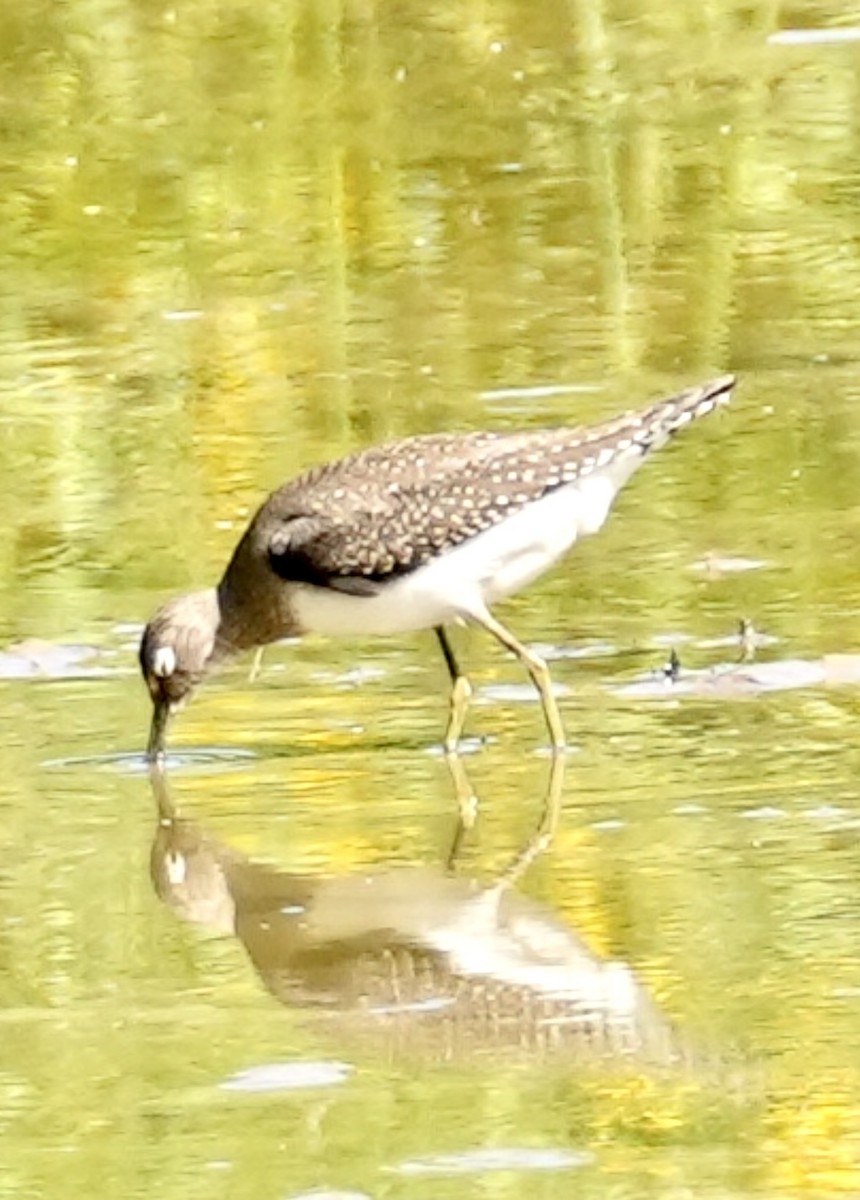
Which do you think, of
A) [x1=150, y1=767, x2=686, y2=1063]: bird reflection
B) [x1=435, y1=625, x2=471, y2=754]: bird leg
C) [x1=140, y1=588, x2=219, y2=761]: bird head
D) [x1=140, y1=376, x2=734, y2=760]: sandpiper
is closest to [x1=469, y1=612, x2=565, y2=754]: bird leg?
[x1=140, y1=376, x2=734, y2=760]: sandpiper

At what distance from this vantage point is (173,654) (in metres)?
7.88

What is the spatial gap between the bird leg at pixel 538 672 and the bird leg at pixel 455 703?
0.11m

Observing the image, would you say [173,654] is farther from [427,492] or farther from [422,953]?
[422,953]

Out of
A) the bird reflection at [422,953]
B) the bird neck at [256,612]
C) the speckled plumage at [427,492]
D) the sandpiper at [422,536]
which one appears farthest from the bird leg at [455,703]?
the bird reflection at [422,953]

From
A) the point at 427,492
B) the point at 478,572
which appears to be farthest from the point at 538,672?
the point at 427,492

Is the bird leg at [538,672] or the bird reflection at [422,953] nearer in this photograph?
the bird reflection at [422,953]

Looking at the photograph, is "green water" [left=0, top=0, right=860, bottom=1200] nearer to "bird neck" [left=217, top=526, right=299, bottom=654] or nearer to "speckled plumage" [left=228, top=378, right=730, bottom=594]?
"bird neck" [left=217, top=526, right=299, bottom=654]

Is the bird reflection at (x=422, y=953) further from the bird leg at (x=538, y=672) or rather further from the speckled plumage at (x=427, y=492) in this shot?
the speckled plumage at (x=427, y=492)

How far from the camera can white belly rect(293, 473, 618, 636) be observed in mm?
7891

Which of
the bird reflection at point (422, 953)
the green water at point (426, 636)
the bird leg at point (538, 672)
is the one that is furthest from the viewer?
the bird leg at point (538, 672)

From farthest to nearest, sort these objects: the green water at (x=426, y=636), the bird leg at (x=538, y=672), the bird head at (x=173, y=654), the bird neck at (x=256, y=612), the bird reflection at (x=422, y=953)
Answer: the bird neck at (x=256, y=612) → the bird head at (x=173, y=654) → the bird leg at (x=538, y=672) → the bird reflection at (x=422, y=953) → the green water at (x=426, y=636)

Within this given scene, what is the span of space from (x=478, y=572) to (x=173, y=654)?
2.12ft

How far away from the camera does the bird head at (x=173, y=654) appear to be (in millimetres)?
7824

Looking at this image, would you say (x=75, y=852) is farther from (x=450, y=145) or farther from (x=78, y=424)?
(x=450, y=145)
